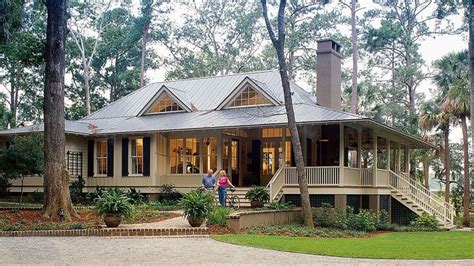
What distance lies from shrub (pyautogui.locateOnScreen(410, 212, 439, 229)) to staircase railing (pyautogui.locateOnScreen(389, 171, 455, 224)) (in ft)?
1.93

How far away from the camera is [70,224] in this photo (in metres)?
16.9

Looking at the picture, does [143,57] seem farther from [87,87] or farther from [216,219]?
[216,219]

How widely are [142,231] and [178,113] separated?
44.3ft

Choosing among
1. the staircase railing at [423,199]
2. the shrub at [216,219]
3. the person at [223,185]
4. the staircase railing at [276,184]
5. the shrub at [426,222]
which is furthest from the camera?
the staircase railing at [423,199]

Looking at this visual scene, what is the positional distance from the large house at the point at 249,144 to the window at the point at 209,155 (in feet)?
0.15

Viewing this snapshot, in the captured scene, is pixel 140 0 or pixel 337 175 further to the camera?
pixel 140 0

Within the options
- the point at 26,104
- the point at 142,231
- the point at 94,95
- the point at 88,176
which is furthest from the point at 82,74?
the point at 142,231

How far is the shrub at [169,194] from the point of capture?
2555 cm

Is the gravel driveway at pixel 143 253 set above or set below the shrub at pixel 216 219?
below

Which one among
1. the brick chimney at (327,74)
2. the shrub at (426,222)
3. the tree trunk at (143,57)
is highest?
the tree trunk at (143,57)

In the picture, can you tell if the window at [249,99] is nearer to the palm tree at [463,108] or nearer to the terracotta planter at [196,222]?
the palm tree at [463,108]

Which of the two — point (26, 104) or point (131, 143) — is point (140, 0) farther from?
point (131, 143)

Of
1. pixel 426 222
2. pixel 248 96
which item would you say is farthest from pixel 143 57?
pixel 426 222

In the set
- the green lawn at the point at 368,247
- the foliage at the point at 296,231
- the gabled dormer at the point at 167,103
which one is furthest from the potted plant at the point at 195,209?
the gabled dormer at the point at 167,103
